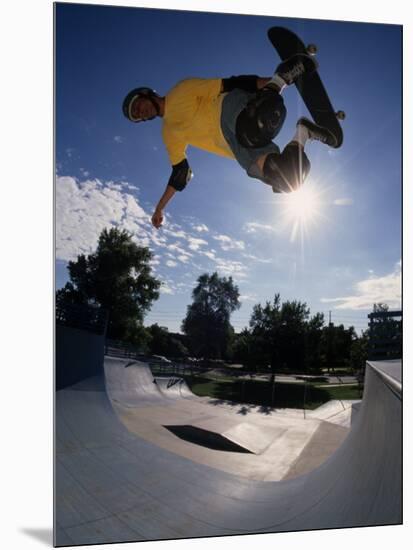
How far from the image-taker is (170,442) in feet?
14.4

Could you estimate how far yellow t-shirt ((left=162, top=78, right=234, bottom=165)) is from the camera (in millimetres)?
4191

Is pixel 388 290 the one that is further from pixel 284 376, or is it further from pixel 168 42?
pixel 168 42

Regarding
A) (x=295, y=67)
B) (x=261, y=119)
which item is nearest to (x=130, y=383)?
(x=261, y=119)

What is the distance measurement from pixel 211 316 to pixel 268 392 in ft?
3.58

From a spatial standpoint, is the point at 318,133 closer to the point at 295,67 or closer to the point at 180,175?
the point at 295,67

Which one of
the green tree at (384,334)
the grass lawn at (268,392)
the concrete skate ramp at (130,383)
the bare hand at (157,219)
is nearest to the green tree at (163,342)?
the concrete skate ramp at (130,383)

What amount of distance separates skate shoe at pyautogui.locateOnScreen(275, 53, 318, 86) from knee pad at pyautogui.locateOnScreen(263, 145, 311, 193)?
0.70 meters

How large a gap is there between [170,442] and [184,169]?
2.98m

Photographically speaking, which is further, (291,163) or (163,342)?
(163,342)

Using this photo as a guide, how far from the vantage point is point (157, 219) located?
435 cm

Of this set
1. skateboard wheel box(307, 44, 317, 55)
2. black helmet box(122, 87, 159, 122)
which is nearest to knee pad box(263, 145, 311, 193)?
skateboard wheel box(307, 44, 317, 55)

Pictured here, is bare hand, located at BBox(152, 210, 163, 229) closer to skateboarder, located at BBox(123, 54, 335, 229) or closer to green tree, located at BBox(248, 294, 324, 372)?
skateboarder, located at BBox(123, 54, 335, 229)

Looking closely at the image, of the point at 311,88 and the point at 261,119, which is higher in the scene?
the point at 311,88

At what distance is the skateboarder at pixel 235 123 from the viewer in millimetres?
3930
